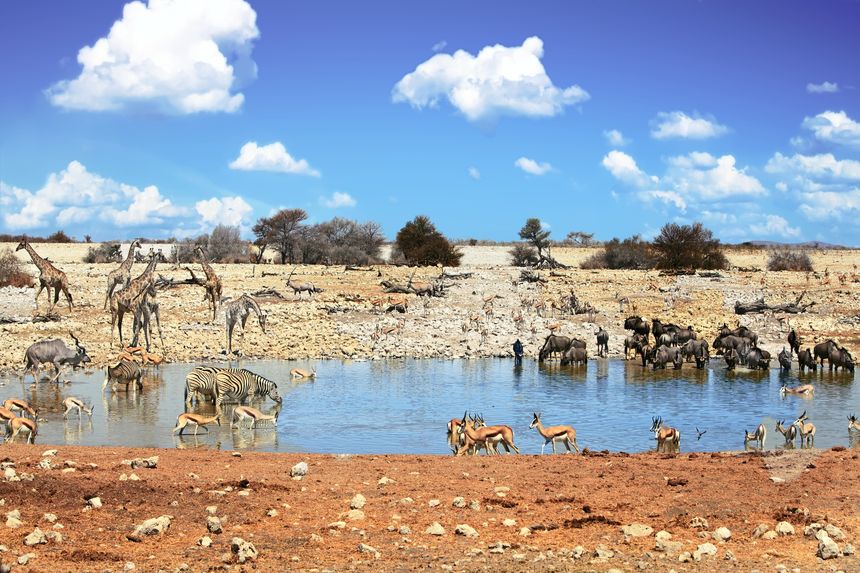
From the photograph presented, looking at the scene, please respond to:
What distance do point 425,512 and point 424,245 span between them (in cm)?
4761

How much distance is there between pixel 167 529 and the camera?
26.8 feet

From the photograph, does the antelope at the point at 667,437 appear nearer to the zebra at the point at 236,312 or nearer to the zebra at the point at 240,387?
the zebra at the point at 240,387

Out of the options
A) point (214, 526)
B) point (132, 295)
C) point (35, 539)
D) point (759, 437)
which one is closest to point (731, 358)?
point (759, 437)

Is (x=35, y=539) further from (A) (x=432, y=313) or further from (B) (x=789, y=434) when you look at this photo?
(A) (x=432, y=313)

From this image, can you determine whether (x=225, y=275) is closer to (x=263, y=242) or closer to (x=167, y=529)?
(x=263, y=242)

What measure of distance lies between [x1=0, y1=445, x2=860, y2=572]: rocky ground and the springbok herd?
149cm

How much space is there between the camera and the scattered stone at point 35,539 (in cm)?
758

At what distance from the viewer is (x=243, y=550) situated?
24.3 ft

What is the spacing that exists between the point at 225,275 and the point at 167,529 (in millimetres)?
35312

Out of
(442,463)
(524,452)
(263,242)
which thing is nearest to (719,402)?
(524,452)

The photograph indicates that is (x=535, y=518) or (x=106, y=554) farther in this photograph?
(x=535, y=518)

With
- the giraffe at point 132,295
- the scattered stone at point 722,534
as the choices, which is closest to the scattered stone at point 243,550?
the scattered stone at point 722,534

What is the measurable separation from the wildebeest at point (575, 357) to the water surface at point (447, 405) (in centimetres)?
34

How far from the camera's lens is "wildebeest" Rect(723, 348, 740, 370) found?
2295 centimetres
